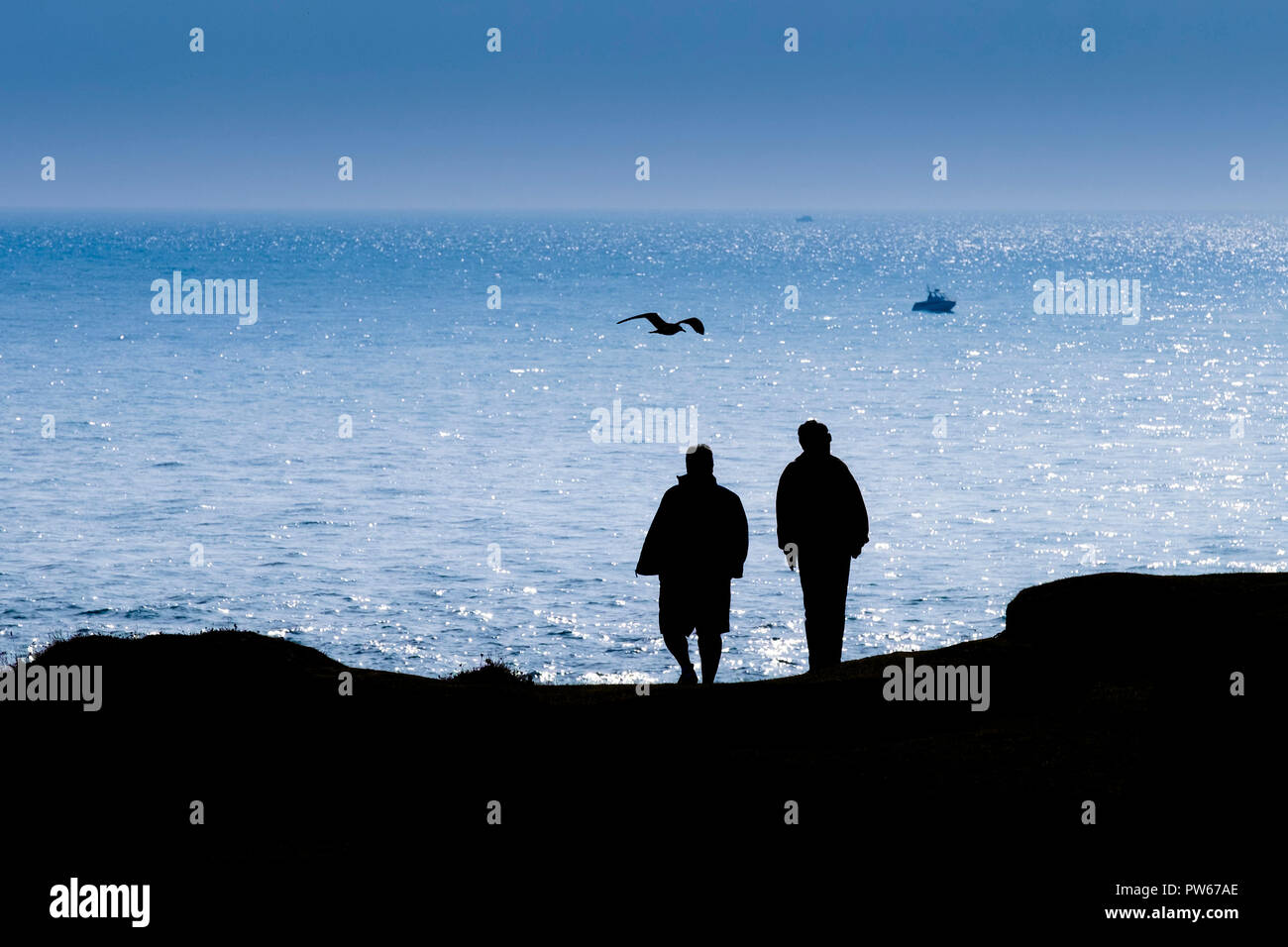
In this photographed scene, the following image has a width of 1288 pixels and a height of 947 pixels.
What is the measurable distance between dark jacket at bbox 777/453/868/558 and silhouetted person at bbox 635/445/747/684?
396 mm

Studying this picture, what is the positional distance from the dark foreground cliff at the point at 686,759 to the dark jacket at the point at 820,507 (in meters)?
1.03

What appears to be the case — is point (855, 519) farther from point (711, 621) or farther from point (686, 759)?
point (686, 759)

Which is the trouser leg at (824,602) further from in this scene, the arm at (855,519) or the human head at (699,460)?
the human head at (699,460)

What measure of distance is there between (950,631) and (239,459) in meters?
37.2

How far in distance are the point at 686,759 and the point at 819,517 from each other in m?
3.37

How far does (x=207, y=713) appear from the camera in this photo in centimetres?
987

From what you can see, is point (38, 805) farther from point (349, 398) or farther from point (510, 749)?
point (349, 398)

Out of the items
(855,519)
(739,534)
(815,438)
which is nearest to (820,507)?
(855,519)

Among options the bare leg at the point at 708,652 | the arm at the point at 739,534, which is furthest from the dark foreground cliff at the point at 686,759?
the arm at the point at 739,534

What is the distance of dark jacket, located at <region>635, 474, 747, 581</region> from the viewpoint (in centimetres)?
1158

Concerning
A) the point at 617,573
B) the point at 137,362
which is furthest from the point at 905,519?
the point at 137,362

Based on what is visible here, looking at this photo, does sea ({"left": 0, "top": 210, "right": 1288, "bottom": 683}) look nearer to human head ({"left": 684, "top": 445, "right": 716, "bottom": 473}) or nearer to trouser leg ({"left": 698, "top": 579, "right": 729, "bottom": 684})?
trouser leg ({"left": 698, "top": 579, "right": 729, "bottom": 684})

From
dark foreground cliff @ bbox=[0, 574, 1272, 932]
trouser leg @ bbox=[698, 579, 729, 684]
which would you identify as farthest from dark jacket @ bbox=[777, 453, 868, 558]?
dark foreground cliff @ bbox=[0, 574, 1272, 932]

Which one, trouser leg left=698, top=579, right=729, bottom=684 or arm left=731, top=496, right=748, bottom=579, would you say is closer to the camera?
arm left=731, top=496, right=748, bottom=579
